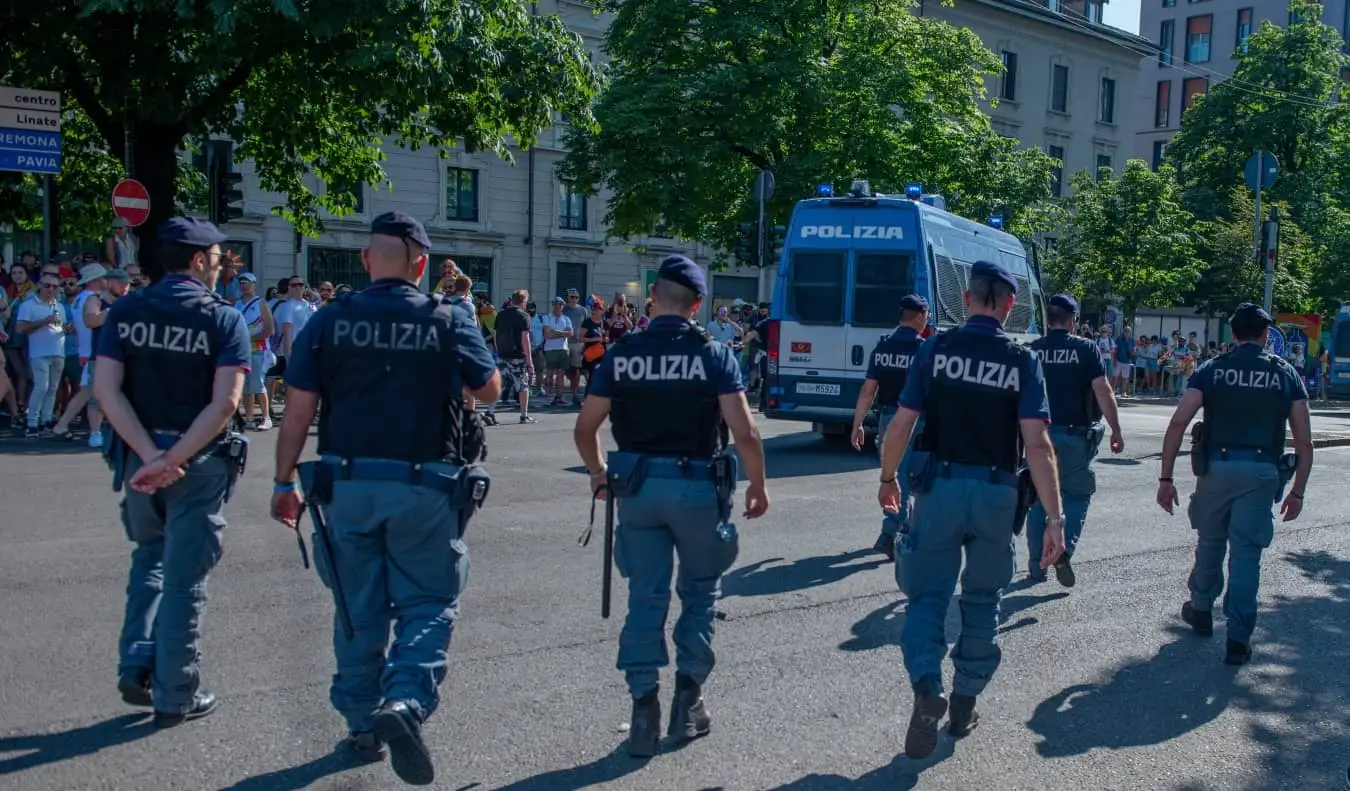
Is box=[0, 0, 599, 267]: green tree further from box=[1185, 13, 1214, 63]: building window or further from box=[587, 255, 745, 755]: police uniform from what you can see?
box=[1185, 13, 1214, 63]: building window

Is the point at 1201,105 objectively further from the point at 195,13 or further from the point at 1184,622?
the point at 1184,622

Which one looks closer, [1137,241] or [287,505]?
[287,505]

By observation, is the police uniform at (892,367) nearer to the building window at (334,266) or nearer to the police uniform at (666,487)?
the police uniform at (666,487)

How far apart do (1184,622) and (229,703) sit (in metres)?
4.89

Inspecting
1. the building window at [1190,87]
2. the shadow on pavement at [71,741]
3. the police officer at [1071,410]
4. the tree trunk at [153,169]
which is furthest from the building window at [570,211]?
the building window at [1190,87]

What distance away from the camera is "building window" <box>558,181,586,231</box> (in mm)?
37250

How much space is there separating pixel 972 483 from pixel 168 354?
2.97 metres

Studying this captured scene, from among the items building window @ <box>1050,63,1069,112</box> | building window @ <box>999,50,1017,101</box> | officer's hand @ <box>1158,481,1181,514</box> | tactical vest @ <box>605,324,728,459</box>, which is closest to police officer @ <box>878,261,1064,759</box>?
tactical vest @ <box>605,324,728,459</box>

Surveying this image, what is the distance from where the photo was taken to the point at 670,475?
14.9 feet

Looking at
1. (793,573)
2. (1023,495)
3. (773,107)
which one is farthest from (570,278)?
(1023,495)

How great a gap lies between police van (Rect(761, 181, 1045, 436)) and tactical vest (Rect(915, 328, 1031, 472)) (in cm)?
916

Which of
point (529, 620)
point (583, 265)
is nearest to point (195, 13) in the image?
point (529, 620)

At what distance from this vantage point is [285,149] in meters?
19.8

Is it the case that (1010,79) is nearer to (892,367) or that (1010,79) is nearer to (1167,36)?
(1167,36)
